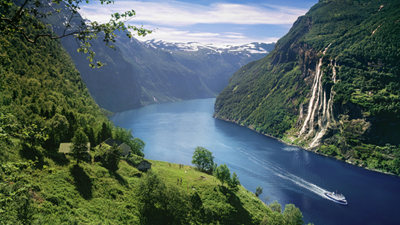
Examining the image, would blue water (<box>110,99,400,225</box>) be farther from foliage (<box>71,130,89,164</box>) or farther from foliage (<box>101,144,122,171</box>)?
foliage (<box>71,130,89,164</box>)

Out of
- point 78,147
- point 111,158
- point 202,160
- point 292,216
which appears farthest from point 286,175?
point 78,147

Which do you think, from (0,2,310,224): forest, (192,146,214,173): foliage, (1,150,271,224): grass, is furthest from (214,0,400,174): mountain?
(1,150,271,224): grass

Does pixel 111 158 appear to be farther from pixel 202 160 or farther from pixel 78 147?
pixel 202 160

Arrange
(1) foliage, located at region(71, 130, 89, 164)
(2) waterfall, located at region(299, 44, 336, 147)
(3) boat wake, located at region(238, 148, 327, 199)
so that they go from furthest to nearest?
(2) waterfall, located at region(299, 44, 336, 147)
(3) boat wake, located at region(238, 148, 327, 199)
(1) foliage, located at region(71, 130, 89, 164)

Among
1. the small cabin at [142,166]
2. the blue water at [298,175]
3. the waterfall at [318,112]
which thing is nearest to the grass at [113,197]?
the small cabin at [142,166]

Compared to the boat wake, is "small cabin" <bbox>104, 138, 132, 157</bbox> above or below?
above

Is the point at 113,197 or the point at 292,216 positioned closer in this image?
the point at 113,197

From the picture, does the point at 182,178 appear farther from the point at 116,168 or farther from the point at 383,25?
the point at 383,25
